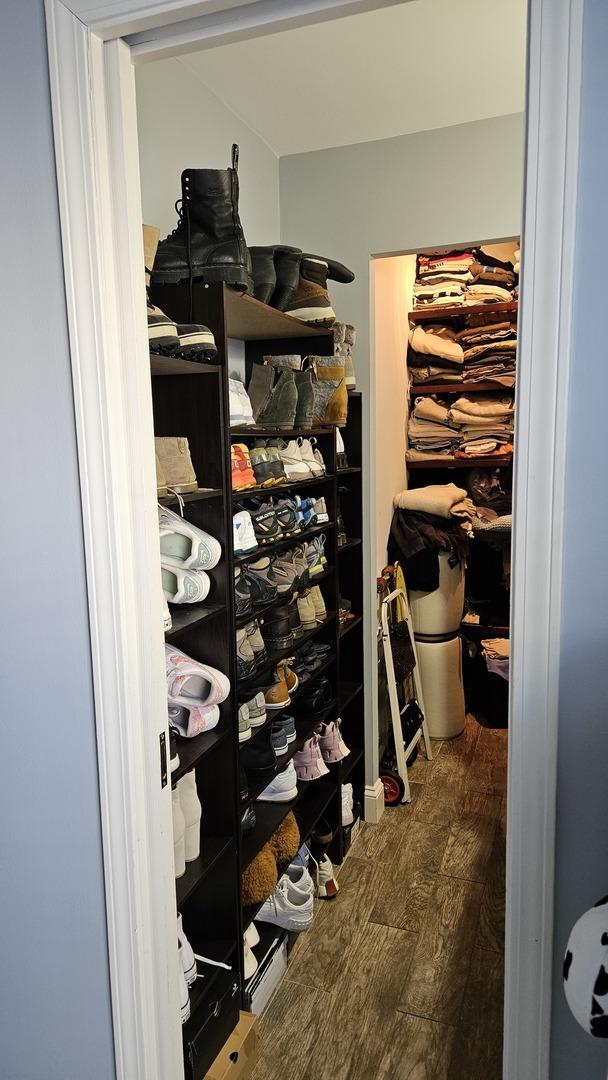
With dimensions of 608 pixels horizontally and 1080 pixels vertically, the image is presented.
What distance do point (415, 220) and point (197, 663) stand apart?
6.03 ft

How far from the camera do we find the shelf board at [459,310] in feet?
12.0

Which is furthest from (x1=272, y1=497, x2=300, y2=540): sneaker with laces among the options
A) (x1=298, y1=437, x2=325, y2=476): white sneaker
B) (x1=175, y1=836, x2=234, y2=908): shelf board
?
(x1=175, y1=836, x2=234, y2=908): shelf board

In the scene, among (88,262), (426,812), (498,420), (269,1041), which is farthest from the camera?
(498,420)

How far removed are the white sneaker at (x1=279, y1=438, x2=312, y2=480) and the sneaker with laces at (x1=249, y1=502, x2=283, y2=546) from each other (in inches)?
6.2

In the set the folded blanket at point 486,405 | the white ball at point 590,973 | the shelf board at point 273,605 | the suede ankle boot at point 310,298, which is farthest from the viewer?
the folded blanket at point 486,405

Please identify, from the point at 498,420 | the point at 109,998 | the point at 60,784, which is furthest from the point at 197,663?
the point at 498,420

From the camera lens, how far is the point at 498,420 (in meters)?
3.81

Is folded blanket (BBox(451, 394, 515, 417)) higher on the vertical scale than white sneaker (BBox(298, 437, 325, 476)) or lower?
higher

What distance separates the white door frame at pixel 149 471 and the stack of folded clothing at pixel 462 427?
9.66 feet

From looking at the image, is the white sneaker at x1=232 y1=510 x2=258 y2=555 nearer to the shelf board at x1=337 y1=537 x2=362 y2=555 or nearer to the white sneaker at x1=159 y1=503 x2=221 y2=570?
the white sneaker at x1=159 y1=503 x2=221 y2=570

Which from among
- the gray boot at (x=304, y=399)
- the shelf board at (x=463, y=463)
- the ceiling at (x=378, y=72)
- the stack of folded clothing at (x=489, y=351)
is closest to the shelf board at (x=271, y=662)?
the gray boot at (x=304, y=399)

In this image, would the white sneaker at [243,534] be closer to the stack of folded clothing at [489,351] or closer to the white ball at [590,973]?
the white ball at [590,973]

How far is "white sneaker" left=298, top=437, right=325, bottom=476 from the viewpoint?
2.33 metres

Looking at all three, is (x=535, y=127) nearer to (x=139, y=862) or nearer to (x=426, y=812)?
(x=139, y=862)
